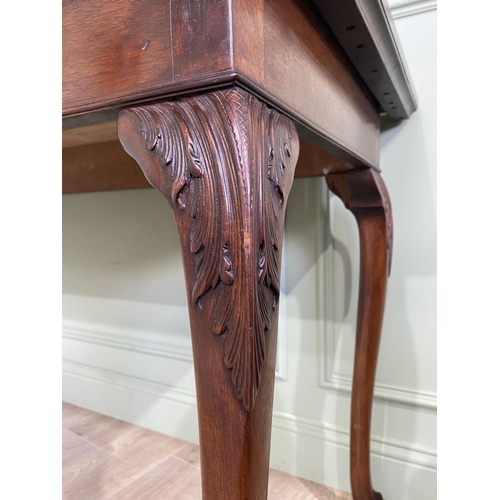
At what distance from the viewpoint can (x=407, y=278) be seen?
801 mm

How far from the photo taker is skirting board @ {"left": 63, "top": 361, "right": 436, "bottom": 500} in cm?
80

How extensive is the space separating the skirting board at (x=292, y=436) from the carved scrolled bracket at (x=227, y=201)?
689 millimetres

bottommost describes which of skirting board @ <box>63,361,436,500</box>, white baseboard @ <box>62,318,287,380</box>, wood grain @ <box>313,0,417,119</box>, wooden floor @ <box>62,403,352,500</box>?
wooden floor @ <box>62,403,352,500</box>

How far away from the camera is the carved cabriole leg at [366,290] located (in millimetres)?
691

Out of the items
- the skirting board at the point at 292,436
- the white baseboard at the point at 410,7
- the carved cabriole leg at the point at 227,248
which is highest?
the white baseboard at the point at 410,7

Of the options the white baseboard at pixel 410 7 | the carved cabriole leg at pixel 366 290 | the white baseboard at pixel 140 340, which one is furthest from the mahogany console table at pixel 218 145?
the white baseboard at pixel 140 340

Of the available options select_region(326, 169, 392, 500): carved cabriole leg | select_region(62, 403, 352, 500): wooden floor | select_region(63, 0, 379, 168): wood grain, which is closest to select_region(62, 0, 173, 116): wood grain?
select_region(63, 0, 379, 168): wood grain

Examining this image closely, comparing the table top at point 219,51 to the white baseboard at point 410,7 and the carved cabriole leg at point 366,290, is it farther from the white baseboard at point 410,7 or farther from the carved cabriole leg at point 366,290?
the white baseboard at point 410,7

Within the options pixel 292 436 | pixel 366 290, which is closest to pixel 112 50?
pixel 366 290

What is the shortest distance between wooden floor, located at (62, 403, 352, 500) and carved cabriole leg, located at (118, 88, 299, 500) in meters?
0.63

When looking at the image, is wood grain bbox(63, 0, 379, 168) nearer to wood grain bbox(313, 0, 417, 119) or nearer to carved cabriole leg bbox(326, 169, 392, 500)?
wood grain bbox(313, 0, 417, 119)

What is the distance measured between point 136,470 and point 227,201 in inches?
32.6

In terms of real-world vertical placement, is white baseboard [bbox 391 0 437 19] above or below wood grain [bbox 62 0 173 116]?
above
